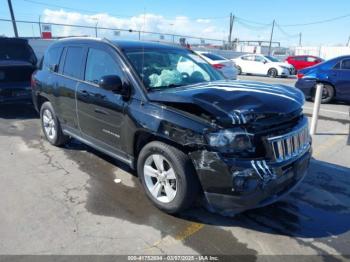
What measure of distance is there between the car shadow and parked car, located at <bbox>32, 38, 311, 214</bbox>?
441cm

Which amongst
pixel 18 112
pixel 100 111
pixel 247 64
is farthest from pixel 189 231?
pixel 247 64

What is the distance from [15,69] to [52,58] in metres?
3.57

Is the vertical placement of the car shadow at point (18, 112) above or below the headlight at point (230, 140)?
below

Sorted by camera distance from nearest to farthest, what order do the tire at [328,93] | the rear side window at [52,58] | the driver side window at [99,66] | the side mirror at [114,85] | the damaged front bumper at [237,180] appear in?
the damaged front bumper at [237,180]
the side mirror at [114,85]
the driver side window at [99,66]
the rear side window at [52,58]
the tire at [328,93]

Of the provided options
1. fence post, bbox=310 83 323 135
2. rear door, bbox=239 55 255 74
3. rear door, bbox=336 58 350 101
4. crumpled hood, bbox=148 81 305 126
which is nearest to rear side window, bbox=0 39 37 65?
crumpled hood, bbox=148 81 305 126

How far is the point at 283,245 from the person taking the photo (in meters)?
3.22

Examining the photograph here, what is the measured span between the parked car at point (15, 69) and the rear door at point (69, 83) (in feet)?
12.0

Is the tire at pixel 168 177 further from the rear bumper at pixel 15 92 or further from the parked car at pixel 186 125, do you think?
the rear bumper at pixel 15 92

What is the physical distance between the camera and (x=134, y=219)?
12.0ft

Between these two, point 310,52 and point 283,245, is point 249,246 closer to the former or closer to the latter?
point 283,245

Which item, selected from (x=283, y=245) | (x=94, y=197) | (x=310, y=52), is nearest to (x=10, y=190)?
(x=94, y=197)

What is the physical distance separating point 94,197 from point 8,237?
1.09 meters

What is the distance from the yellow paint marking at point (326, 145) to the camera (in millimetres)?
5857

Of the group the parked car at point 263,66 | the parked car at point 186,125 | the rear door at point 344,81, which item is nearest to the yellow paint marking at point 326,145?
the parked car at point 186,125
